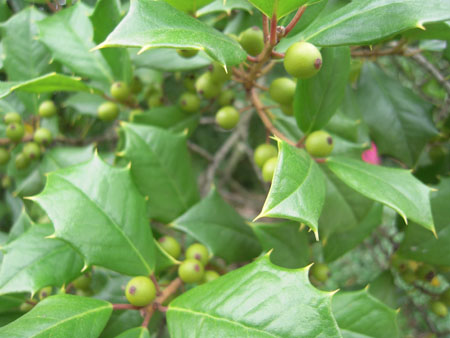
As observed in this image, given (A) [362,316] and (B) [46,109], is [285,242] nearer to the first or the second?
(A) [362,316]

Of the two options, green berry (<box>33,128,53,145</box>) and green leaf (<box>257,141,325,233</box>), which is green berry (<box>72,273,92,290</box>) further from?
green leaf (<box>257,141,325,233</box>)

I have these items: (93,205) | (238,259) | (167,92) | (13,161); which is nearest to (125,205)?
(93,205)

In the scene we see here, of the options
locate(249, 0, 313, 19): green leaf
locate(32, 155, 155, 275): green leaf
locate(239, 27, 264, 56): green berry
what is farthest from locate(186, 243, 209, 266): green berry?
locate(249, 0, 313, 19): green leaf

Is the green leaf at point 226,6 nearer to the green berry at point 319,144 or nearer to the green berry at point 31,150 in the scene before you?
the green berry at point 319,144

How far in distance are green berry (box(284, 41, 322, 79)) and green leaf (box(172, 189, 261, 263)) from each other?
22.6 inches

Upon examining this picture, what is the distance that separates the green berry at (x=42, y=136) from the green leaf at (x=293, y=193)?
1.09 metres

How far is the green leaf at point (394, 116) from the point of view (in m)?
1.37

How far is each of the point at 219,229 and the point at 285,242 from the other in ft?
0.71

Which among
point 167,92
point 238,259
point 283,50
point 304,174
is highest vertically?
point 283,50

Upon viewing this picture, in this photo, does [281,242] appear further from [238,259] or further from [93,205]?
[93,205]

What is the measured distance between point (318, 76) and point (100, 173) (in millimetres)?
632

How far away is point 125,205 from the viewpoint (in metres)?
0.99

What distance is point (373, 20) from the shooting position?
0.78 metres

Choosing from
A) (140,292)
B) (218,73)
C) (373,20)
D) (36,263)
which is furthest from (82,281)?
(373,20)
